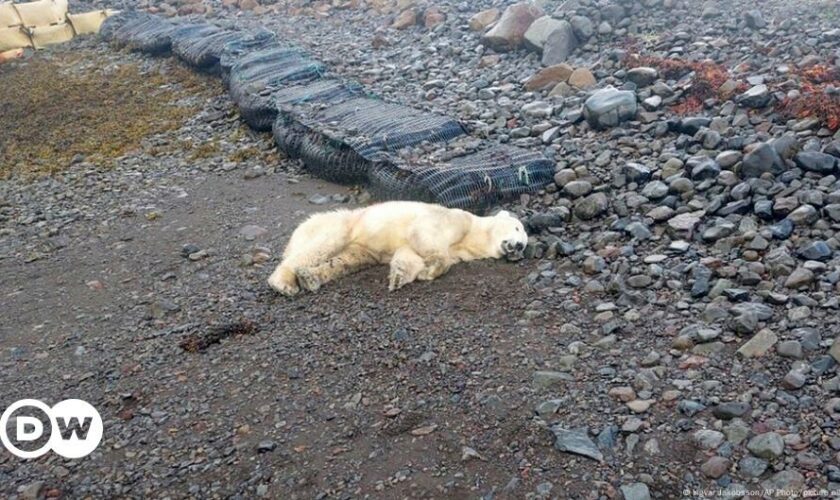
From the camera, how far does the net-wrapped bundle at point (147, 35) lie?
14.8m

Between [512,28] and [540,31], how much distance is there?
0.62 metres

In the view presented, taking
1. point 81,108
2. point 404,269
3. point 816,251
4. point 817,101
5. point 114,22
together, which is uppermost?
point 817,101

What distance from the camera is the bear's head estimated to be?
6492 millimetres

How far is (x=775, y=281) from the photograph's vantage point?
216 inches

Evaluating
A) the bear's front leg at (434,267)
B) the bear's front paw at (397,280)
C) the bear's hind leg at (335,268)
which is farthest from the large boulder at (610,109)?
the bear's front paw at (397,280)

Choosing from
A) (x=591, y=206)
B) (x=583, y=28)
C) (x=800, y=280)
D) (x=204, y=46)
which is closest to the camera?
(x=800, y=280)

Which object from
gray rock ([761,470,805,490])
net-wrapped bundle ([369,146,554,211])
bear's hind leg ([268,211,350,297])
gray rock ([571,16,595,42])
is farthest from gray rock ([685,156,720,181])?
gray rock ([571,16,595,42])

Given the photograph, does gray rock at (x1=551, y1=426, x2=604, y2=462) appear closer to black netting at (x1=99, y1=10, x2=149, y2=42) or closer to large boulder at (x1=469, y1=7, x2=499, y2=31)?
large boulder at (x1=469, y1=7, x2=499, y2=31)

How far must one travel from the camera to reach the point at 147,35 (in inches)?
598

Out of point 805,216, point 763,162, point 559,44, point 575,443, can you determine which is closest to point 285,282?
point 575,443

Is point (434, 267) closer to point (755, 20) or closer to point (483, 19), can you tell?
point (755, 20)

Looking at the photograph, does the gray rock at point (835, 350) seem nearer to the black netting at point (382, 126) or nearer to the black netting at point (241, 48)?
the black netting at point (382, 126)

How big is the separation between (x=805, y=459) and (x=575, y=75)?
716 centimetres

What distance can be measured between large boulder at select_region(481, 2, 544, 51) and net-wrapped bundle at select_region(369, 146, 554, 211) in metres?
4.82
